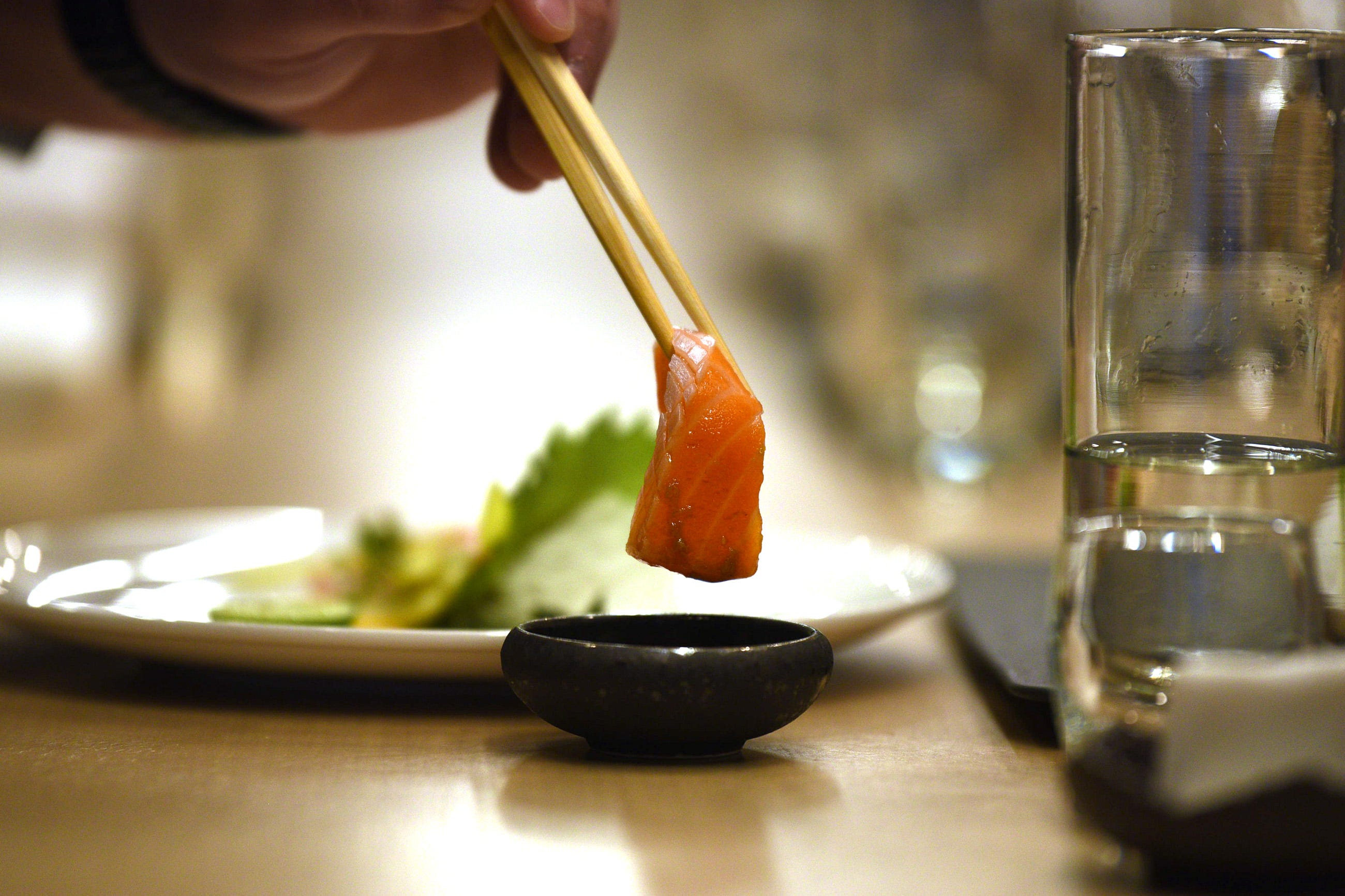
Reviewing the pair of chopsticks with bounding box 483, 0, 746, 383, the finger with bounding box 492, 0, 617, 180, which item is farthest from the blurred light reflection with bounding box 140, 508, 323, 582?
the pair of chopsticks with bounding box 483, 0, 746, 383

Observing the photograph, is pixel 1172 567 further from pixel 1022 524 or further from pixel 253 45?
pixel 1022 524

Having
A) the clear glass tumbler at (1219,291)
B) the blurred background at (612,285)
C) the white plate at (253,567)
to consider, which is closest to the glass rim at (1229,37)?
the clear glass tumbler at (1219,291)

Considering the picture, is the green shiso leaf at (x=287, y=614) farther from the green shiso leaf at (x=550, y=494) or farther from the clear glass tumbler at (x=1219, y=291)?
the clear glass tumbler at (x=1219, y=291)

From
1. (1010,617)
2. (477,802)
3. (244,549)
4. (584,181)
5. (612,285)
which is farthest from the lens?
(612,285)

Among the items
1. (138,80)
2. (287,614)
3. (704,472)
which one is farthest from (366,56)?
(704,472)

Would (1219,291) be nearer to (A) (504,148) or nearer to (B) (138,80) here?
(A) (504,148)

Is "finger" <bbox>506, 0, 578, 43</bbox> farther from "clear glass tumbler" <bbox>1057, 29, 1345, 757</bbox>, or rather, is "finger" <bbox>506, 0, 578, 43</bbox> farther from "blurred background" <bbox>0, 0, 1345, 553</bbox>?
"blurred background" <bbox>0, 0, 1345, 553</bbox>
